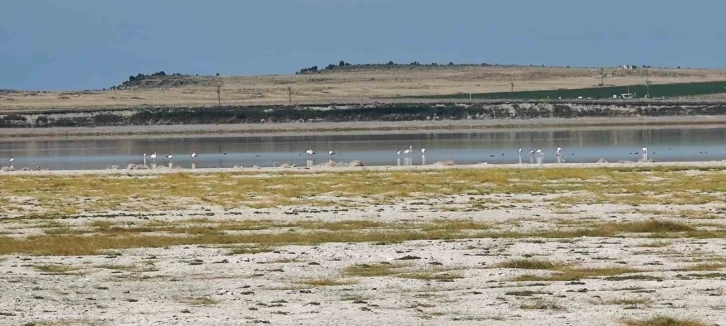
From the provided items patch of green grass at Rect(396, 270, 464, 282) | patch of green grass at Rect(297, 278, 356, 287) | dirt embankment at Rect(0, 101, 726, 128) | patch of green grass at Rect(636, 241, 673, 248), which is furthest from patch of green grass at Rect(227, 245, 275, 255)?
dirt embankment at Rect(0, 101, 726, 128)

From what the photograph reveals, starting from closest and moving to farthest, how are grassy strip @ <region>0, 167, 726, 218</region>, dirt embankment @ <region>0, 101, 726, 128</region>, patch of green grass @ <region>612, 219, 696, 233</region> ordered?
patch of green grass @ <region>612, 219, 696, 233</region> → grassy strip @ <region>0, 167, 726, 218</region> → dirt embankment @ <region>0, 101, 726, 128</region>

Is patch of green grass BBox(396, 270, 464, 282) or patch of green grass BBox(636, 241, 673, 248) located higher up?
patch of green grass BBox(396, 270, 464, 282)

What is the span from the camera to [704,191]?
38.1 m

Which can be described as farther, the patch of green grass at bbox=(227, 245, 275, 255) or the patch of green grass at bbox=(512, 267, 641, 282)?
the patch of green grass at bbox=(227, 245, 275, 255)

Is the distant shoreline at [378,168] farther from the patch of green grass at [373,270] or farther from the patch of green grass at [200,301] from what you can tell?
the patch of green grass at [200,301]

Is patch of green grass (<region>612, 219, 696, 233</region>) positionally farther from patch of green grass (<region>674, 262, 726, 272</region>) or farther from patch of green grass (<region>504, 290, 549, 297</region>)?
patch of green grass (<region>504, 290, 549, 297</region>)

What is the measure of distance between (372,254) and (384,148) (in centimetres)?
5682

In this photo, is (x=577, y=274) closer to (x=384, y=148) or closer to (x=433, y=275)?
(x=433, y=275)

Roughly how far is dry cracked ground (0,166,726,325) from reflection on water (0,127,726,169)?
20.4 meters

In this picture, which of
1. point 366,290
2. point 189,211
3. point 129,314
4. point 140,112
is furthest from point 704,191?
point 140,112

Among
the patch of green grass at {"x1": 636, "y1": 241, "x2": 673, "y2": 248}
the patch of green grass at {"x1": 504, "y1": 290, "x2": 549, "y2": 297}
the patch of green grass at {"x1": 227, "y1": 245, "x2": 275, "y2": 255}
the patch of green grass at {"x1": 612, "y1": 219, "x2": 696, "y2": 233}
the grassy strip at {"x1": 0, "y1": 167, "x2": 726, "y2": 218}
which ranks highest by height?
the patch of green grass at {"x1": 504, "y1": 290, "x2": 549, "y2": 297}

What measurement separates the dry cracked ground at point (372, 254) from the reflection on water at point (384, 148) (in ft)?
66.8

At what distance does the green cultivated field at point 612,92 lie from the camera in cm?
16200

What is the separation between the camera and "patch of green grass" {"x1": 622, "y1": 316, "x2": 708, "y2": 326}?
1518 centimetres
